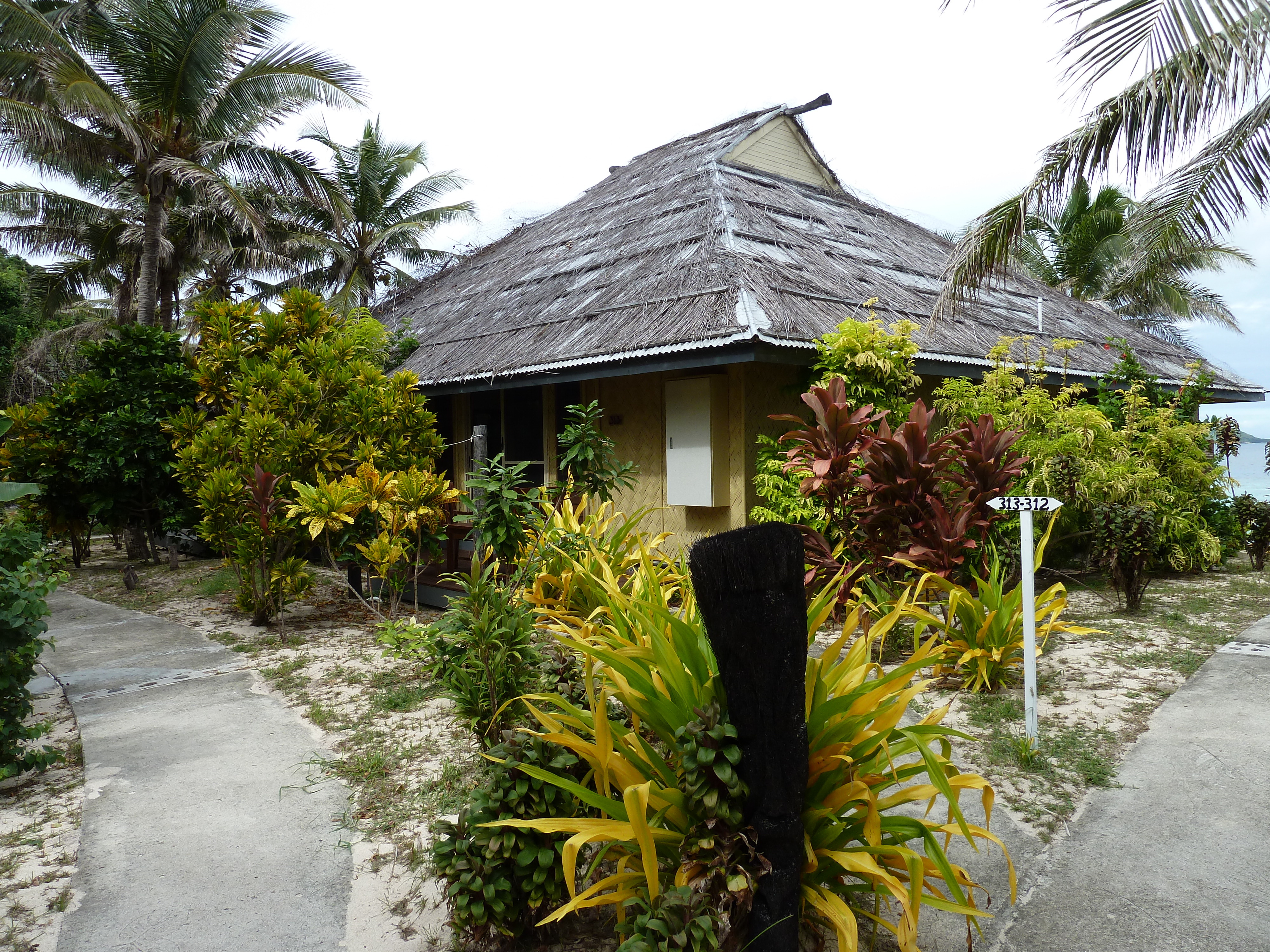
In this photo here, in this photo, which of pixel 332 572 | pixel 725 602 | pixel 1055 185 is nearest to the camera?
pixel 725 602

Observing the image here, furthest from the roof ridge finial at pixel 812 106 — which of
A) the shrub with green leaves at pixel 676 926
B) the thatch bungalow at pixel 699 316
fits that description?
the shrub with green leaves at pixel 676 926

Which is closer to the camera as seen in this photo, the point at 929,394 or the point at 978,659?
the point at 978,659

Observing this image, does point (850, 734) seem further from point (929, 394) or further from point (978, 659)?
point (929, 394)

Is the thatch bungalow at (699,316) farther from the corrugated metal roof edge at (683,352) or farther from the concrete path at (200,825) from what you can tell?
the concrete path at (200,825)

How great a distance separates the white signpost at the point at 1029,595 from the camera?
3.88 metres

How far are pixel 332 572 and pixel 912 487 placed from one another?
7934 millimetres

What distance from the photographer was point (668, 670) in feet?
8.94

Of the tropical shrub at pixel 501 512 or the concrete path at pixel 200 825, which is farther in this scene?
the tropical shrub at pixel 501 512

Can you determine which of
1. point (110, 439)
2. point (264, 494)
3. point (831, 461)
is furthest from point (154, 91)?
point (831, 461)

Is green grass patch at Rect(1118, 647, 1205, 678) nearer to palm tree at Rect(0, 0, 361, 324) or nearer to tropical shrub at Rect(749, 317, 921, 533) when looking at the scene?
tropical shrub at Rect(749, 317, 921, 533)

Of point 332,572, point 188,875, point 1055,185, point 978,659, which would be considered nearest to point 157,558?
point 332,572

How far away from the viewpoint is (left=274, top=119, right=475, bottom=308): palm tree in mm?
20562

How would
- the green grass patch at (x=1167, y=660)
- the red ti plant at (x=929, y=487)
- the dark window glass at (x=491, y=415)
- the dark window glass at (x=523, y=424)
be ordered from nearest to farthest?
the green grass patch at (x=1167, y=660) < the red ti plant at (x=929, y=487) < the dark window glass at (x=523, y=424) < the dark window glass at (x=491, y=415)

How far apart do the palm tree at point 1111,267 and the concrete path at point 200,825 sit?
21009 mm
